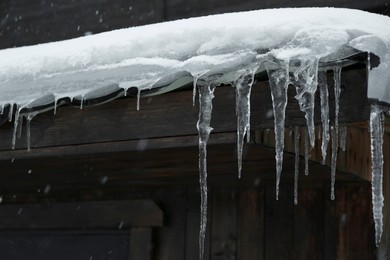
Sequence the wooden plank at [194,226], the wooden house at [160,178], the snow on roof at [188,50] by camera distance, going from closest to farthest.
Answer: the snow on roof at [188,50] < the wooden house at [160,178] < the wooden plank at [194,226]

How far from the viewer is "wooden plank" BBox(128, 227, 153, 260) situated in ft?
17.9

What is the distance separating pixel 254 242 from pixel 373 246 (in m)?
0.74

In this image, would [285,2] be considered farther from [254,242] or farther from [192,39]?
[192,39]

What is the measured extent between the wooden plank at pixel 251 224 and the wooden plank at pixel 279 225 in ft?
0.13

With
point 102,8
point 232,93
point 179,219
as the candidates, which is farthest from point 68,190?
point 232,93

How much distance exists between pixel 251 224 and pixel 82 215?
4.32 feet

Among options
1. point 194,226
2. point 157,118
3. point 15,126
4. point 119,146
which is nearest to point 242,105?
point 157,118

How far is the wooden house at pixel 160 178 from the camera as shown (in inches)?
150

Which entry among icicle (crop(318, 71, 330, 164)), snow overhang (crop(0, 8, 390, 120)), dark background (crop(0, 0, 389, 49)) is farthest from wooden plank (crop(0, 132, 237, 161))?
dark background (crop(0, 0, 389, 49))

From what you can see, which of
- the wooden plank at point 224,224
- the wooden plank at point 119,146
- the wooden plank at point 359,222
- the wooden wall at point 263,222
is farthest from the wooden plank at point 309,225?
the wooden plank at point 119,146

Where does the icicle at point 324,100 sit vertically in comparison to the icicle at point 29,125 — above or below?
below

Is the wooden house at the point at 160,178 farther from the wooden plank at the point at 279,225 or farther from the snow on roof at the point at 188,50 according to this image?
the snow on roof at the point at 188,50

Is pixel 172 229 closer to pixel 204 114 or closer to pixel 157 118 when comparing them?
pixel 157 118

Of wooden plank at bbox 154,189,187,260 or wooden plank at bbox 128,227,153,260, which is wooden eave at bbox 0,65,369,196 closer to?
wooden plank at bbox 154,189,187,260
